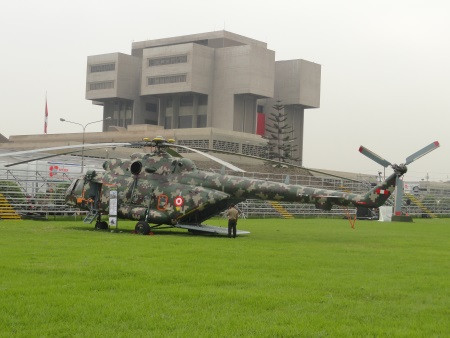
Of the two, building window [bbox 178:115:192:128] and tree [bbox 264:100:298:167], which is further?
building window [bbox 178:115:192:128]

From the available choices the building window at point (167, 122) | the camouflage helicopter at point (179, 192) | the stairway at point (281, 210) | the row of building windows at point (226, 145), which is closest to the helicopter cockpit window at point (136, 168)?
the camouflage helicopter at point (179, 192)

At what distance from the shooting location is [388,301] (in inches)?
456

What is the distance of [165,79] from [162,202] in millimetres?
119189

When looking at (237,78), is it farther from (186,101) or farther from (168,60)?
(186,101)

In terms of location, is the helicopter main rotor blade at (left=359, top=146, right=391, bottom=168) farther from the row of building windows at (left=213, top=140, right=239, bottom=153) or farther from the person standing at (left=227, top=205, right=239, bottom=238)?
the row of building windows at (left=213, top=140, right=239, bottom=153)

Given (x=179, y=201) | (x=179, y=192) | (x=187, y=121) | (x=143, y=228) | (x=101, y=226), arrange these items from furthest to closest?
(x=187, y=121), (x=101, y=226), (x=179, y=192), (x=179, y=201), (x=143, y=228)

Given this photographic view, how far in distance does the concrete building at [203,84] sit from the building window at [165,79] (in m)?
Answer: 0.20

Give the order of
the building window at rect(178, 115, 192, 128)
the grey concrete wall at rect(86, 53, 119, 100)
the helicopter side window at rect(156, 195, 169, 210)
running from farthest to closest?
the building window at rect(178, 115, 192, 128) → the grey concrete wall at rect(86, 53, 119, 100) → the helicopter side window at rect(156, 195, 169, 210)

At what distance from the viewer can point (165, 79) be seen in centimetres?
14388

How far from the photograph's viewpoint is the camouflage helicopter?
85.3 ft

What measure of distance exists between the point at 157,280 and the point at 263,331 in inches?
176

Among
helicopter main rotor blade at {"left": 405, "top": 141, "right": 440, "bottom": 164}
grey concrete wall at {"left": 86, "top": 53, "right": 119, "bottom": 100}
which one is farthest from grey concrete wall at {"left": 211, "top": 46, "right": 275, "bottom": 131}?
helicopter main rotor blade at {"left": 405, "top": 141, "right": 440, "bottom": 164}

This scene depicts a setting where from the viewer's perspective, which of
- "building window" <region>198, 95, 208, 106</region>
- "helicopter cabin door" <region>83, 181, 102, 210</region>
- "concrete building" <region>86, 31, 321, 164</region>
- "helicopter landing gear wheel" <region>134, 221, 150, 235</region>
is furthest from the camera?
"building window" <region>198, 95, 208, 106</region>

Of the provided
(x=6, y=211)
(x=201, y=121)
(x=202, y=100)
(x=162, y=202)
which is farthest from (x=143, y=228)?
(x=202, y=100)
